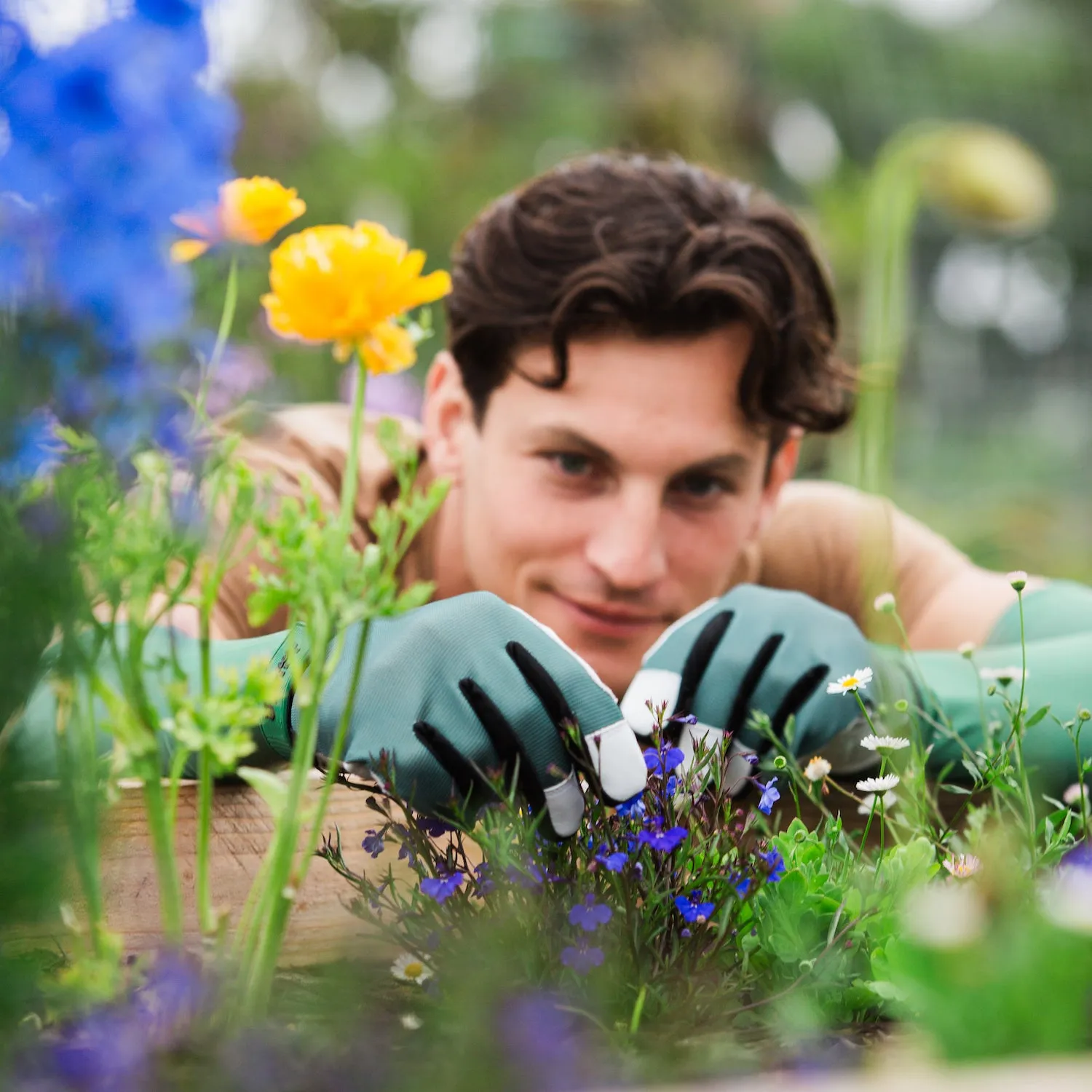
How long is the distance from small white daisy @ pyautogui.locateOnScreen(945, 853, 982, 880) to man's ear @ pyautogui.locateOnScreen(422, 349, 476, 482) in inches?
42.5

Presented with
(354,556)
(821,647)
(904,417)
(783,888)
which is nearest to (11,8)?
(354,556)

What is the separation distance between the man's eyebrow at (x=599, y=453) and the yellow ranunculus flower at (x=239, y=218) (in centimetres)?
79

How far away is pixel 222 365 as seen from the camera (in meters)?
0.74

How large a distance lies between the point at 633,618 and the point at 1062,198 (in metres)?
14.7

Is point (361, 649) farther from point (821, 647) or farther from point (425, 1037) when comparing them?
point (821, 647)

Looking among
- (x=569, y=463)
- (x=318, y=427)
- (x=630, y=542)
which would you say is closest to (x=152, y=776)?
(x=630, y=542)

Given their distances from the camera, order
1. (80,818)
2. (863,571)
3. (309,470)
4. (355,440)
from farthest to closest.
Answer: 1. (863,571)
2. (309,470)
3. (355,440)
4. (80,818)

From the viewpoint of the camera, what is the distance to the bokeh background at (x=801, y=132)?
7266mm

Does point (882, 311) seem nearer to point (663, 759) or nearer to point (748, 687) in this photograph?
point (748, 687)

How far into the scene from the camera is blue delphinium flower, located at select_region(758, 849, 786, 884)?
2.60 ft

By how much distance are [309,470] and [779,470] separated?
0.75 meters

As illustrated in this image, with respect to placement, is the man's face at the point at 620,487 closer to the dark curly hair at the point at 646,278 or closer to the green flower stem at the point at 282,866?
the dark curly hair at the point at 646,278

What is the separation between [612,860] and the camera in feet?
2.49

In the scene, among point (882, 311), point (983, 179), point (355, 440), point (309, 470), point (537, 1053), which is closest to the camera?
point (537, 1053)
